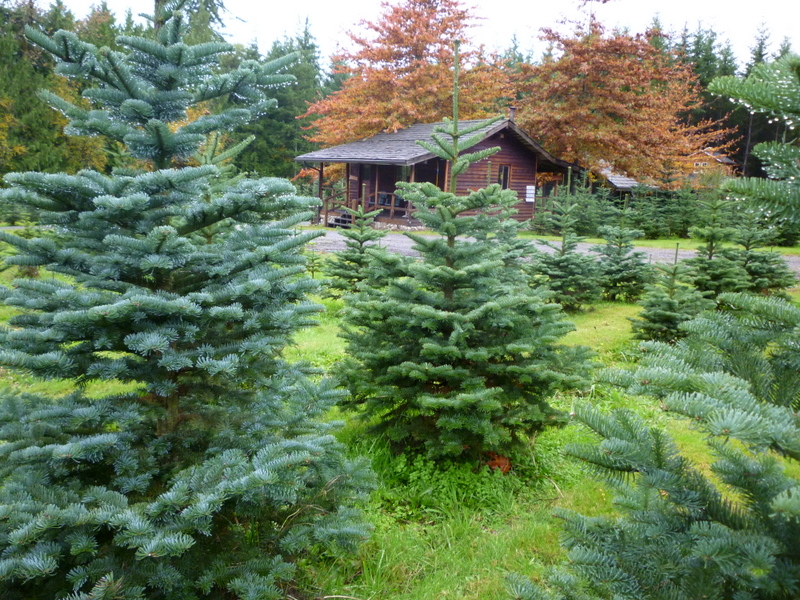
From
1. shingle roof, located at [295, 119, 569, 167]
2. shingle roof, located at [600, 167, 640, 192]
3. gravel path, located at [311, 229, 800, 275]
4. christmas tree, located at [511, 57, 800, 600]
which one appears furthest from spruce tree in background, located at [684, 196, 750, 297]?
shingle roof, located at [600, 167, 640, 192]

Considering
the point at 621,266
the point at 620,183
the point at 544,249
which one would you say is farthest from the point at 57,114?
the point at 620,183

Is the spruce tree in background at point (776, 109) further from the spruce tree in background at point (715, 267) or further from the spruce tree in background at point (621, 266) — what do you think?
the spruce tree in background at point (621, 266)

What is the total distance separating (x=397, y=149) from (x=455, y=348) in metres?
21.2

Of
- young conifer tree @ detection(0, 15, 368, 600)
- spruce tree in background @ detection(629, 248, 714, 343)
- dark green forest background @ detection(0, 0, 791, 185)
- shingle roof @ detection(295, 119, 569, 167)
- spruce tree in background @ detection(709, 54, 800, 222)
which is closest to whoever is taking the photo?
spruce tree in background @ detection(709, 54, 800, 222)

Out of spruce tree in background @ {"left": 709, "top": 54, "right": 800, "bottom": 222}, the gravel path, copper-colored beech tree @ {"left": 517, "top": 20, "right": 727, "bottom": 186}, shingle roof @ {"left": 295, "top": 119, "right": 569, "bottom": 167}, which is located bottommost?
the gravel path

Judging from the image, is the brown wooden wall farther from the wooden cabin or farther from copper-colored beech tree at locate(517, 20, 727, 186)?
copper-colored beech tree at locate(517, 20, 727, 186)

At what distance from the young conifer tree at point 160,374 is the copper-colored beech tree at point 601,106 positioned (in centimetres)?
2513

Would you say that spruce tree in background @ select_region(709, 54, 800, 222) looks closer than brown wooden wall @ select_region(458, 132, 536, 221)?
Result: Yes

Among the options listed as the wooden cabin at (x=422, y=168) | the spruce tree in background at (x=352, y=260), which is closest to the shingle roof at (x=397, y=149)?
the wooden cabin at (x=422, y=168)

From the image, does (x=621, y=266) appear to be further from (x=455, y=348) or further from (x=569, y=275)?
(x=455, y=348)

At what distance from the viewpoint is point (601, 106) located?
86.8 ft

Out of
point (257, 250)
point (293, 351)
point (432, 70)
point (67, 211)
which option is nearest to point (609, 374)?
point (257, 250)

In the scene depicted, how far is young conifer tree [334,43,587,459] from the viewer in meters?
4.55

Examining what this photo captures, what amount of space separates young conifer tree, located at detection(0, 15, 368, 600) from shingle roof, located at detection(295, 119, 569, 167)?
20.0m
